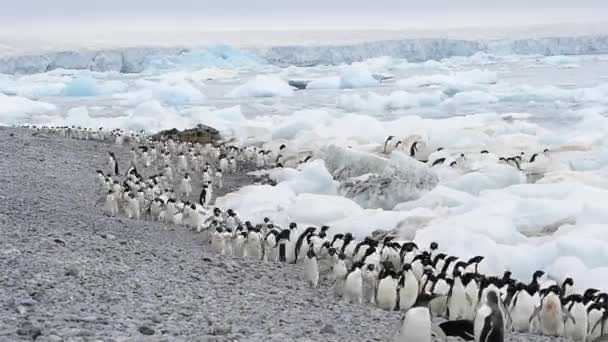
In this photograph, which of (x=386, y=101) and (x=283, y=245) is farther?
(x=386, y=101)

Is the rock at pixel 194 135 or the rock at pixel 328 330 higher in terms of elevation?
the rock at pixel 194 135

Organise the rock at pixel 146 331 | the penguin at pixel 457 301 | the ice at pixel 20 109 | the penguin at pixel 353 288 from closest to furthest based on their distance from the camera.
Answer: the rock at pixel 146 331
the penguin at pixel 457 301
the penguin at pixel 353 288
the ice at pixel 20 109

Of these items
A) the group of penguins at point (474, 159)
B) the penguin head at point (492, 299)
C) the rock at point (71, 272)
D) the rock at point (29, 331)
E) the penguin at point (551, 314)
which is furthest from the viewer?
the group of penguins at point (474, 159)

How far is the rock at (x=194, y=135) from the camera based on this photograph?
2434cm

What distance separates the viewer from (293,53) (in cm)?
6800

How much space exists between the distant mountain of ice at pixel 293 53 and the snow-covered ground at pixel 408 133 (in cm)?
20

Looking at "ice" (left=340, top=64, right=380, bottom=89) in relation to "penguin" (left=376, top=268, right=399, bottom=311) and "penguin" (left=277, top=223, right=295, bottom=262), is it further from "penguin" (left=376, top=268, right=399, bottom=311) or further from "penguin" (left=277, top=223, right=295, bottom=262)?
"penguin" (left=376, top=268, right=399, bottom=311)

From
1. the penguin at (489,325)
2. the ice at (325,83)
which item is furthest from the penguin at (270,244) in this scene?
the ice at (325,83)

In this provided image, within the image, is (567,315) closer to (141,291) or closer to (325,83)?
(141,291)

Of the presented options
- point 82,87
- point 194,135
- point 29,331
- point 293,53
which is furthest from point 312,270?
point 293,53

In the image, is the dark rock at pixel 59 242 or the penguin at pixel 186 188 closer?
the dark rock at pixel 59 242

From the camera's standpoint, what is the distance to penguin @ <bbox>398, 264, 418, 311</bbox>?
7793 millimetres

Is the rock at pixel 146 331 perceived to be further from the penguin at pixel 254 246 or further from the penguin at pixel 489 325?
the penguin at pixel 254 246

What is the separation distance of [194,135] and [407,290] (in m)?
17.5
